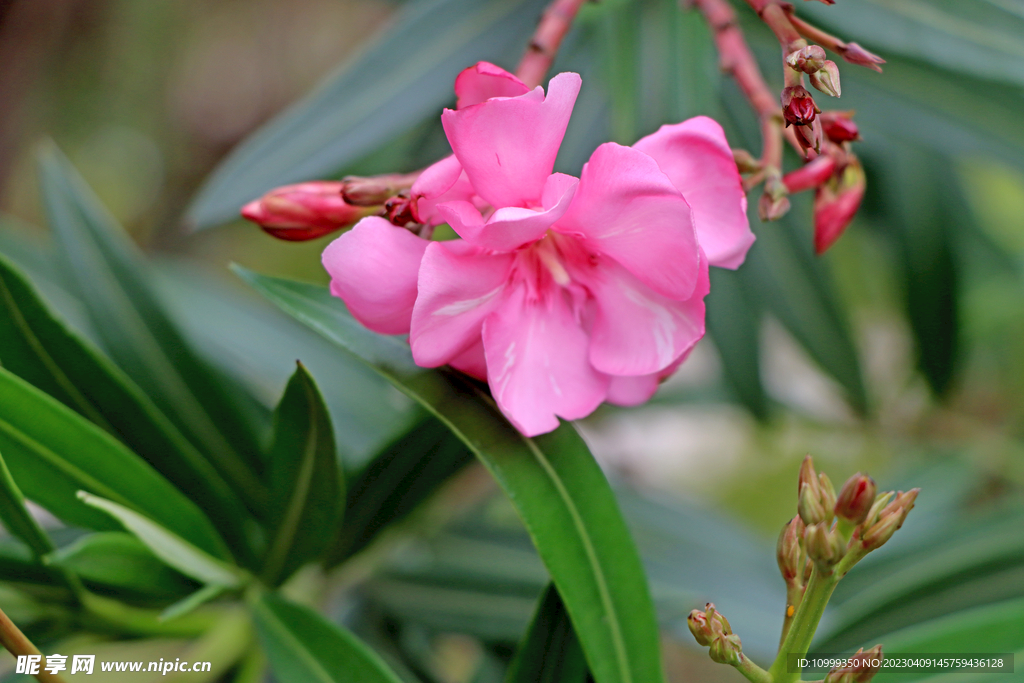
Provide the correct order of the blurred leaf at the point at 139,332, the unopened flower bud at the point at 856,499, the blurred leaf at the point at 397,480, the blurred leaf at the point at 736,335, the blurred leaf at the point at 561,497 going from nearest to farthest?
the unopened flower bud at the point at 856,499, the blurred leaf at the point at 561,497, the blurred leaf at the point at 397,480, the blurred leaf at the point at 139,332, the blurred leaf at the point at 736,335

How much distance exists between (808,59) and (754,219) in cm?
55

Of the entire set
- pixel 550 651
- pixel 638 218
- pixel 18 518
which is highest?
pixel 638 218

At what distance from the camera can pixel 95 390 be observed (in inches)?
25.0

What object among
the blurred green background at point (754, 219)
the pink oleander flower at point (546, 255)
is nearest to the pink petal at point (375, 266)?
the pink oleander flower at point (546, 255)

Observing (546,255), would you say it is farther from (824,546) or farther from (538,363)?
(824,546)

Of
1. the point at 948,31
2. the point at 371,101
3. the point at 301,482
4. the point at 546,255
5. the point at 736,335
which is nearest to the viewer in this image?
the point at 546,255

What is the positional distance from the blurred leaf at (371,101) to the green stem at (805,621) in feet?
2.21

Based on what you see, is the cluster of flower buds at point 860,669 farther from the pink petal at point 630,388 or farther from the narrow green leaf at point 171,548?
the narrow green leaf at point 171,548

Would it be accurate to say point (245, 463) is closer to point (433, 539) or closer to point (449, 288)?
point (433, 539)

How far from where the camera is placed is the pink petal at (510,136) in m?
0.41

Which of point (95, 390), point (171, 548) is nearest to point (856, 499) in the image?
point (171, 548)

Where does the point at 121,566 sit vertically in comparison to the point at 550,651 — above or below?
above

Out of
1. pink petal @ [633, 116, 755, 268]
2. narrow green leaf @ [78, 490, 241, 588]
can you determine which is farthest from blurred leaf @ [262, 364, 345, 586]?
pink petal @ [633, 116, 755, 268]

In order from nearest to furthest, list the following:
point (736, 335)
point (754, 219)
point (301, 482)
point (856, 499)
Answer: point (856, 499), point (301, 482), point (754, 219), point (736, 335)
